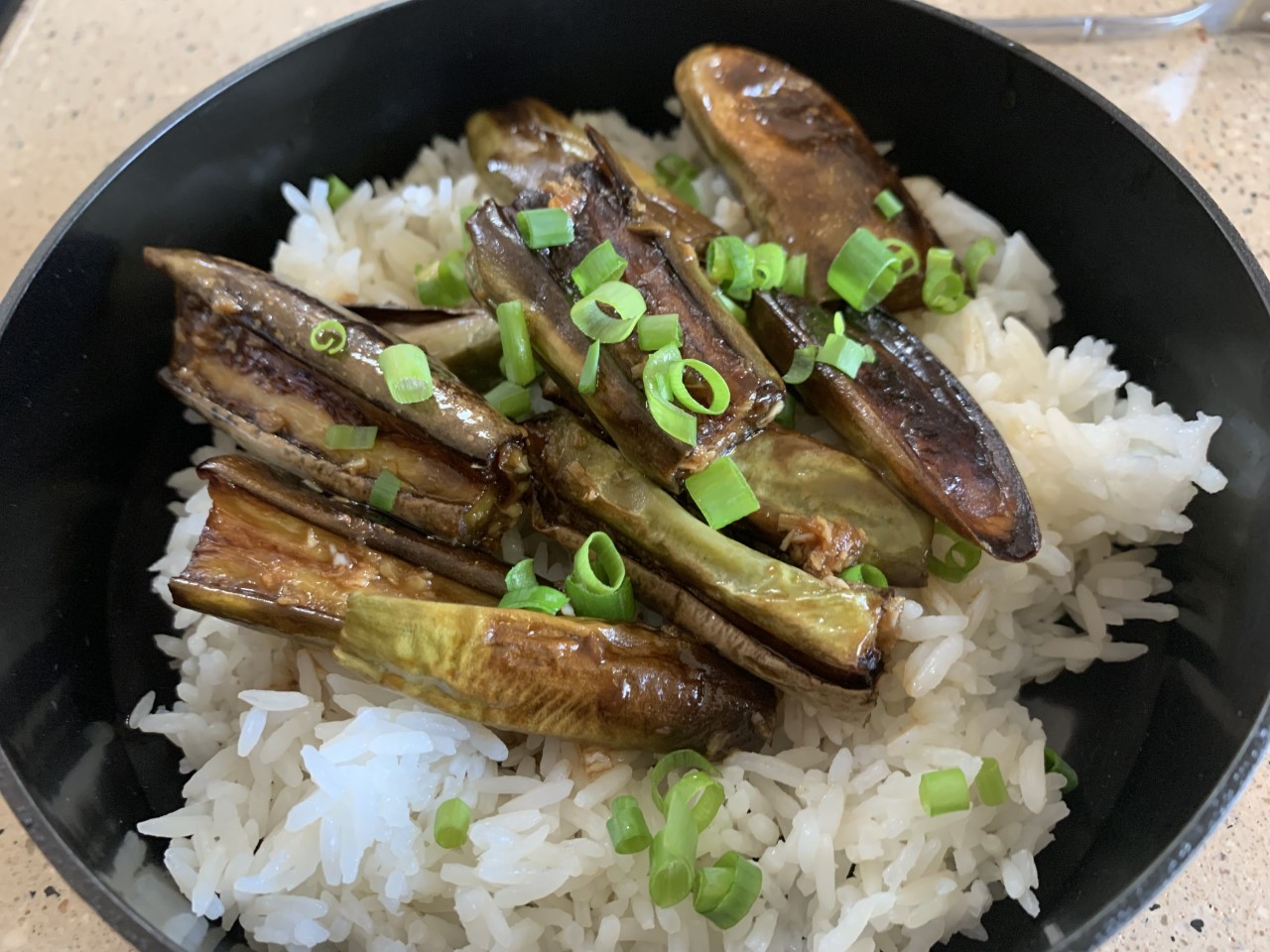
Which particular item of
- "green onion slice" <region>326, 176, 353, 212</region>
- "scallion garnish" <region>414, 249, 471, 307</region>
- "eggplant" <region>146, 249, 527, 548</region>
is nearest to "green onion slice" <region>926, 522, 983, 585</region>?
"eggplant" <region>146, 249, 527, 548</region>

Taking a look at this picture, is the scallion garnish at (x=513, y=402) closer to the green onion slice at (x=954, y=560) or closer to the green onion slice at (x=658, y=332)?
the green onion slice at (x=658, y=332)

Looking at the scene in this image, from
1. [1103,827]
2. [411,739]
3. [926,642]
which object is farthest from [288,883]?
[1103,827]

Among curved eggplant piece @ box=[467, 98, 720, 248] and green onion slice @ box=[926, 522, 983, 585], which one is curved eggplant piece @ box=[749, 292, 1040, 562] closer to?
green onion slice @ box=[926, 522, 983, 585]

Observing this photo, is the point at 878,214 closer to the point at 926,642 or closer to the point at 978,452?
the point at 978,452

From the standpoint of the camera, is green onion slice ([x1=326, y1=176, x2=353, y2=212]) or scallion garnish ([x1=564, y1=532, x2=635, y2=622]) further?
green onion slice ([x1=326, y1=176, x2=353, y2=212])

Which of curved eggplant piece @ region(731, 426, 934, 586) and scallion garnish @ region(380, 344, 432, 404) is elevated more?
scallion garnish @ region(380, 344, 432, 404)

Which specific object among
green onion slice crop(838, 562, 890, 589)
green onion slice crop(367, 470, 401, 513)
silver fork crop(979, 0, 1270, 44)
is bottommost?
green onion slice crop(838, 562, 890, 589)

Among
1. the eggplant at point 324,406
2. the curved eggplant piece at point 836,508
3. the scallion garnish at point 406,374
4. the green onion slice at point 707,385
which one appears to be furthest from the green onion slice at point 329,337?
the curved eggplant piece at point 836,508

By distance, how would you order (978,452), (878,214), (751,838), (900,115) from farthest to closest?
(900,115) < (878,214) < (978,452) < (751,838)
